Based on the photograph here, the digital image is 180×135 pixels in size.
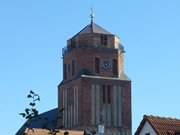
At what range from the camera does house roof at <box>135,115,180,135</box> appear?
4288cm

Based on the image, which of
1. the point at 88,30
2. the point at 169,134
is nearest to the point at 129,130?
the point at 88,30

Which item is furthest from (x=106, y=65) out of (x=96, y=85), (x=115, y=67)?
(x=96, y=85)

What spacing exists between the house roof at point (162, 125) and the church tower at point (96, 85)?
6270cm

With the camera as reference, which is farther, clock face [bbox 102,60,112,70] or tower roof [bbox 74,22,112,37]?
tower roof [bbox 74,22,112,37]

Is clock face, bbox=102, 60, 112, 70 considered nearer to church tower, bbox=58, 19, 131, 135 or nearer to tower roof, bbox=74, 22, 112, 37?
church tower, bbox=58, 19, 131, 135

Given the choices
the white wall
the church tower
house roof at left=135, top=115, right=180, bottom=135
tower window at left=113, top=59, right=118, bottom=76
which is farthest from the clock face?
the white wall

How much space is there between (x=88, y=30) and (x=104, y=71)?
7.62 metres

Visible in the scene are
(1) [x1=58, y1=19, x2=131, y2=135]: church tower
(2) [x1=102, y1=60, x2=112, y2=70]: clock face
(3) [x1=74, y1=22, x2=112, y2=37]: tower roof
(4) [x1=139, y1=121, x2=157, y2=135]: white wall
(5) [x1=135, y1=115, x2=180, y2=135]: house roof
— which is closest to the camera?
(5) [x1=135, y1=115, x2=180, y2=135]: house roof

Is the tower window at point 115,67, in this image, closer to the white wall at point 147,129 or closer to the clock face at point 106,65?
the clock face at point 106,65

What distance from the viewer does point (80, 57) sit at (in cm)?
11344

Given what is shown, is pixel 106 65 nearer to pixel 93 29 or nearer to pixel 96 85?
pixel 96 85

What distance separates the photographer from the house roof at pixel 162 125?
141 ft

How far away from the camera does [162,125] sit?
4350cm

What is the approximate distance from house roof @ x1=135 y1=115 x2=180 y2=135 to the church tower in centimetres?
6270
